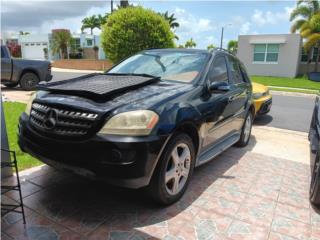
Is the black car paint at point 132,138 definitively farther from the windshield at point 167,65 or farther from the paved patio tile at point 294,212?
the paved patio tile at point 294,212

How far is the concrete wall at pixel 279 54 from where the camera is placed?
26172 mm

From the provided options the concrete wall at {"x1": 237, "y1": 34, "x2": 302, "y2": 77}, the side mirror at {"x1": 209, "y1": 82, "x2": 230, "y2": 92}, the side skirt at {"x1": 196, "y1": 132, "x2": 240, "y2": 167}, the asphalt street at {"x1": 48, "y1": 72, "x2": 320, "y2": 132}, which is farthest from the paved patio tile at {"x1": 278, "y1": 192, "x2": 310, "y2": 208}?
the concrete wall at {"x1": 237, "y1": 34, "x2": 302, "y2": 77}

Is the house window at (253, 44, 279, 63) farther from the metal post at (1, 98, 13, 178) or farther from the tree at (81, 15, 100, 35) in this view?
the tree at (81, 15, 100, 35)

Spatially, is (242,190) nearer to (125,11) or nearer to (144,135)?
(144,135)

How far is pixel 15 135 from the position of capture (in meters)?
5.39

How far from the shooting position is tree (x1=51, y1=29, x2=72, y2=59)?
41.0m

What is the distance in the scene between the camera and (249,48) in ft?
91.2

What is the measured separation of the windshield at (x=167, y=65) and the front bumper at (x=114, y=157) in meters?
1.36

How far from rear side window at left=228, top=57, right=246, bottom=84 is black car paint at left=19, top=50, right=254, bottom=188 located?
1.25 metres

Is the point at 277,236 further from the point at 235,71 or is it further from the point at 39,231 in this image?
the point at 235,71

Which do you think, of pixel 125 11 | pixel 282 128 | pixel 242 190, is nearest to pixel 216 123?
pixel 242 190

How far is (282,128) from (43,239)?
260 inches

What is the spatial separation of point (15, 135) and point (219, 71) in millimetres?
3625

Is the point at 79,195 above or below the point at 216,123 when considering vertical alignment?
below
